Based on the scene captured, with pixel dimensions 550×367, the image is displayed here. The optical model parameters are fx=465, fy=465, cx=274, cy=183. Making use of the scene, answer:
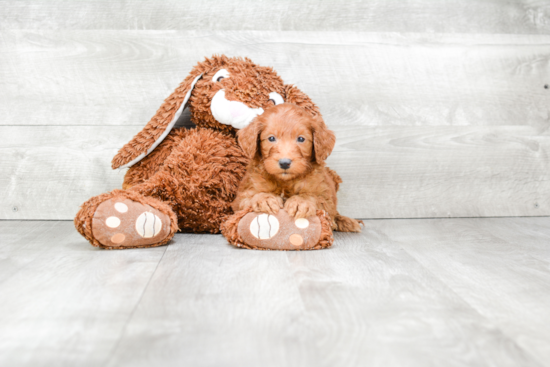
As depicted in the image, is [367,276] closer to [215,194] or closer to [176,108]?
[215,194]

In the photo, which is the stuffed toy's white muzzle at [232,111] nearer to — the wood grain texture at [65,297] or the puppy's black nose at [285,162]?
the puppy's black nose at [285,162]

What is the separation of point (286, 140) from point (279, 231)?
0.24 m

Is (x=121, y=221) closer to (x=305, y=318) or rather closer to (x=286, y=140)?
(x=286, y=140)

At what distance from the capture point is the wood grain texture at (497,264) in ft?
2.69

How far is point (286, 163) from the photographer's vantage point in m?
1.22

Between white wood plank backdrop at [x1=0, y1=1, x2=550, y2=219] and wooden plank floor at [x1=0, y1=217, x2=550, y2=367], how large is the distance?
1.53ft

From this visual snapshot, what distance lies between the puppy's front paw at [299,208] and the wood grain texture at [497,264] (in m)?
0.30

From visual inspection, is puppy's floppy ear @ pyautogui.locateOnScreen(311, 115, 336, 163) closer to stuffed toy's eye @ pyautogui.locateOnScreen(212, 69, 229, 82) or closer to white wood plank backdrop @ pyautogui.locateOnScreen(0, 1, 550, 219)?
stuffed toy's eye @ pyautogui.locateOnScreen(212, 69, 229, 82)

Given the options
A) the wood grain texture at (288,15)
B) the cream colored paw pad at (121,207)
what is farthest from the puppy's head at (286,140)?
the wood grain texture at (288,15)

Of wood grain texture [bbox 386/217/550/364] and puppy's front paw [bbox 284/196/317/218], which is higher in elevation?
puppy's front paw [bbox 284/196/317/218]

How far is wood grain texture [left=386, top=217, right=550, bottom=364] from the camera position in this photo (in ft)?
2.69

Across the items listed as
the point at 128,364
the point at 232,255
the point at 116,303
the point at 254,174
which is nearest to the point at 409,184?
the point at 254,174

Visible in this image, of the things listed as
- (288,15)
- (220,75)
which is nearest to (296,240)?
(220,75)

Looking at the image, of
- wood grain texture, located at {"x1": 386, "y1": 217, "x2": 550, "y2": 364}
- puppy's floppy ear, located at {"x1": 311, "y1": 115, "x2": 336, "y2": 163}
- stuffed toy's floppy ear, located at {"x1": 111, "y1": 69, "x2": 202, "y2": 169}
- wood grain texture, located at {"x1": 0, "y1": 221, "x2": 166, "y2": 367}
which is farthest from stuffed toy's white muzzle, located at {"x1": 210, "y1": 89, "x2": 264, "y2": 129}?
wood grain texture, located at {"x1": 386, "y1": 217, "x2": 550, "y2": 364}
